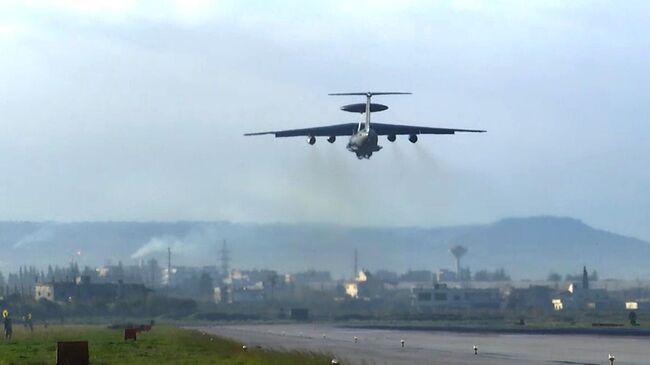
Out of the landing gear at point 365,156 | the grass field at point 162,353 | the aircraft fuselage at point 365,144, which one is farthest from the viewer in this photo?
the landing gear at point 365,156

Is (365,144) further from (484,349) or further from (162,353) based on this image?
(162,353)

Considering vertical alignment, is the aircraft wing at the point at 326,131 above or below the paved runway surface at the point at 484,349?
above

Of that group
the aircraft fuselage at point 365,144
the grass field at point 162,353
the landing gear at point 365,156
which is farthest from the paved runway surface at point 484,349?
the aircraft fuselage at point 365,144

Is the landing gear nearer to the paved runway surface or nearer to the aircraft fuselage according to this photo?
the aircraft fuselage

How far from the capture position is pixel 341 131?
10169cm

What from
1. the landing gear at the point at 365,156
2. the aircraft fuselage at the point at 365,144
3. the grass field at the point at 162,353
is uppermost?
the aircraft fuselage at the point at 365,144

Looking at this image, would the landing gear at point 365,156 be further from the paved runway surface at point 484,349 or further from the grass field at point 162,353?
the grass field at point 162,353

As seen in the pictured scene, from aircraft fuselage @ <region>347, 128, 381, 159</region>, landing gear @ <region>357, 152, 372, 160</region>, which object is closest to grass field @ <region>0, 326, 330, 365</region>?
landing gear @ <region>357, 152, 372, 160</region>

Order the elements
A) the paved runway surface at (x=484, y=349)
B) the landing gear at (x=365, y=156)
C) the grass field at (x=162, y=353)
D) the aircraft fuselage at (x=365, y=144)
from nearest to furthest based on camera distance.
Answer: the paved runway surface at (x=484, y=349) < the grass field at (x=162, y=353) < the aircraft fuselage at (x=365, y=144) < the landing gear at (x=365, y=156)

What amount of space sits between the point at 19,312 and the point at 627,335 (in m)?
103

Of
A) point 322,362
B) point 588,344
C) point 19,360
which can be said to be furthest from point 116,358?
point 588,344

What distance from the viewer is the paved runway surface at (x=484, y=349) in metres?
61.3

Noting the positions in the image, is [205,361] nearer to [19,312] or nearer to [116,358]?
[116,358]

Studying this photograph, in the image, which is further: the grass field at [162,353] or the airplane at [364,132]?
the airplane at [364,132]
